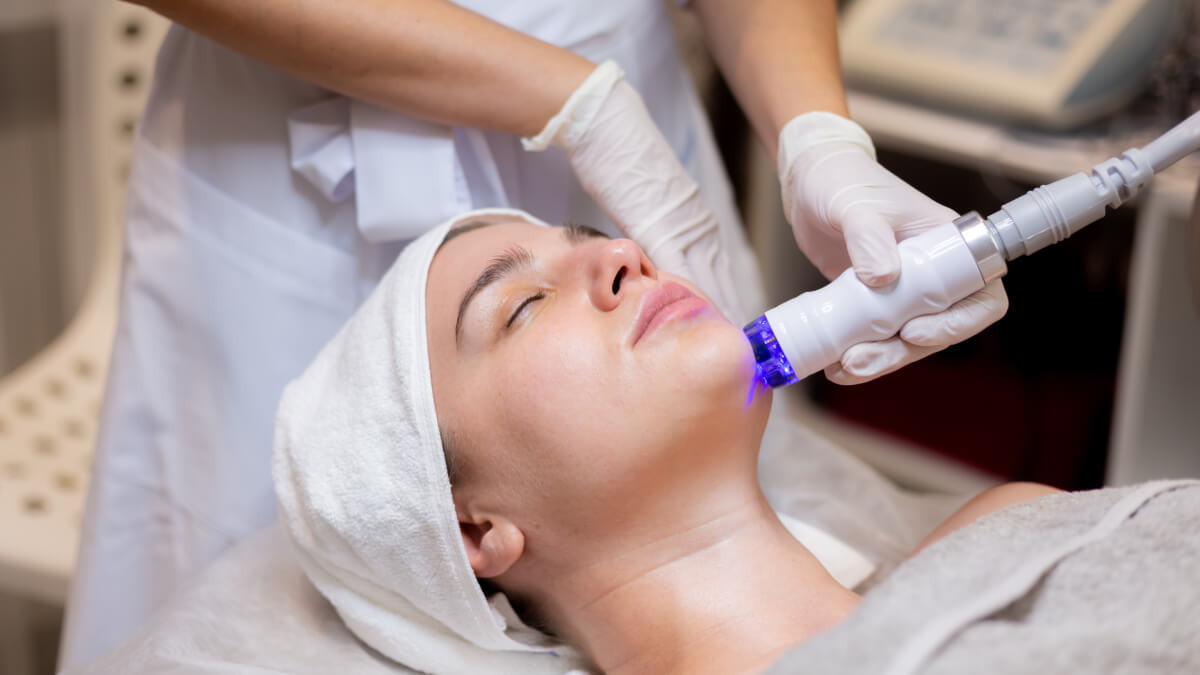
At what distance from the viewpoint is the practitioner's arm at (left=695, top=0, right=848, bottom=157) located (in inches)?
49.7

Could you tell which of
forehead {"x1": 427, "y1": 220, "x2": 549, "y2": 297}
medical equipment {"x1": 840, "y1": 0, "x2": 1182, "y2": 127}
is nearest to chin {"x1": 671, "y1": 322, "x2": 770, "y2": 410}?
forehead {"x1": 427, "y1": 220, "x2": 549, "y2": 297}

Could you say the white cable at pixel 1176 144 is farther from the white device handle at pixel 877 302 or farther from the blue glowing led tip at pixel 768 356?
the blue glowing led tip at pixel 768 356

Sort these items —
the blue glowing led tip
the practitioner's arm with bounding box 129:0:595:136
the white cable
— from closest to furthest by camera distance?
the white cable → the blue glowing led tip → the practitioner's arm with bounding box 129:0:595:136

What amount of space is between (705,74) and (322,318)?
53.0 inches

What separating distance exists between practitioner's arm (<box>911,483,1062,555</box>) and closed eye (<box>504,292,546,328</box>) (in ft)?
1.54

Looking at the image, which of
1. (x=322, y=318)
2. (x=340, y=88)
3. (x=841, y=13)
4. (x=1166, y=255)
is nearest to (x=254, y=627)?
(x=322, y=318)

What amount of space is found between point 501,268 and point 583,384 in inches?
6.8

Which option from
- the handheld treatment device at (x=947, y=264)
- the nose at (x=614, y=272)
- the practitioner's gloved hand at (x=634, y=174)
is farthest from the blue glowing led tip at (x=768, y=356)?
the practitioner's gloved hand at (x=634, y=174)

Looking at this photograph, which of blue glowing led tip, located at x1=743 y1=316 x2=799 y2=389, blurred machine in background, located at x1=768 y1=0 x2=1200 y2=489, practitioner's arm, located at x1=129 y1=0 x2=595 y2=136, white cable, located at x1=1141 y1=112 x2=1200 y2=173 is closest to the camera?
white cable, located at x1=1141 y1=112 x2=1200 y2=173

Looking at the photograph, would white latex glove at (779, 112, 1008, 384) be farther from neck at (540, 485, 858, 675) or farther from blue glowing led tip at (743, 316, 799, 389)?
neck at (540, 485, 858, 675)

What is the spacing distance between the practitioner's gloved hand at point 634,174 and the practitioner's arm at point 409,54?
3 cm

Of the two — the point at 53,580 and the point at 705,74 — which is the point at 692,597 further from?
the point at 705,74

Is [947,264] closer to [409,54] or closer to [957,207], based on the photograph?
[409,54]

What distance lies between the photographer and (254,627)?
1.18 m
